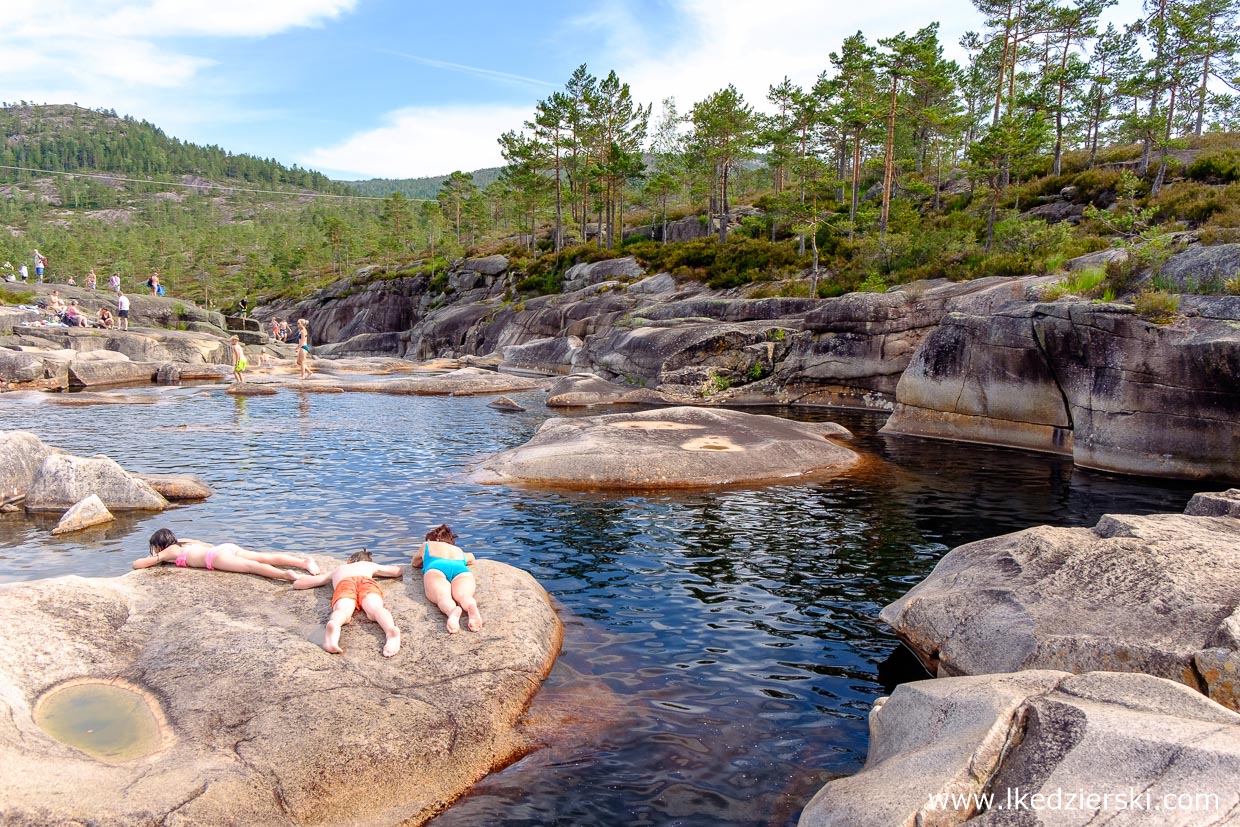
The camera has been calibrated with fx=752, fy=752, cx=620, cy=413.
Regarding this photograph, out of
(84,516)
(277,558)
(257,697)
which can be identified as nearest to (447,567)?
(277,558)

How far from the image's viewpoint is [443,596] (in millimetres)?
9484

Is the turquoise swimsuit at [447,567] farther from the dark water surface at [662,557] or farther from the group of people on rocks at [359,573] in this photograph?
the dark water surface at [662,557]

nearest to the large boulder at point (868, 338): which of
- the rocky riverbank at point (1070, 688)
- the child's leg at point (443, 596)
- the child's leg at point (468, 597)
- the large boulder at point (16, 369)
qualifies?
the rocky riverbank at point (1070, 688)

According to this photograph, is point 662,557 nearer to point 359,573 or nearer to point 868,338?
point 359,573

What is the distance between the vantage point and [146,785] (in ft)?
19.9

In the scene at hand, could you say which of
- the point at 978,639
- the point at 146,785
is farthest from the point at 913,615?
the point at 146,785

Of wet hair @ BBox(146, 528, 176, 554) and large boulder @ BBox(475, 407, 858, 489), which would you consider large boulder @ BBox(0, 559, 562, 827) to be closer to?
wet hair @ BBox(146, 528, 176, 554)

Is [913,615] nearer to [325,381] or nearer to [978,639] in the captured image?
[978,639]

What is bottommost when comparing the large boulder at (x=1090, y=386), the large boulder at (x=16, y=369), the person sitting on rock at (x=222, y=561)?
the person sitting on rock at (x=222, y=561)

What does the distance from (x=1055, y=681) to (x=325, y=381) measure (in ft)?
146

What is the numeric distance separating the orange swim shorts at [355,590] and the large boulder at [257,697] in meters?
0.23

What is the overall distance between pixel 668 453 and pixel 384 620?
39.7 ft

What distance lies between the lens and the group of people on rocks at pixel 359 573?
888 cm

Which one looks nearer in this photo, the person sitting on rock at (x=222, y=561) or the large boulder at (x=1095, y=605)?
the large boulder at (x=1095, y=605)
